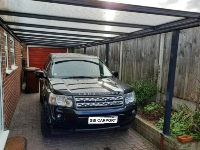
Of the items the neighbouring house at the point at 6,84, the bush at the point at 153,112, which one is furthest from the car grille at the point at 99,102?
the neighbouring house at the point at 6,84

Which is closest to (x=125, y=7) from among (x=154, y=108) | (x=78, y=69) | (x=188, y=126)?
(x=78, y=69)

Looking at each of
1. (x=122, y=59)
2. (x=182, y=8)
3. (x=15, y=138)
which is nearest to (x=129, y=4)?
(x=182, y=8)

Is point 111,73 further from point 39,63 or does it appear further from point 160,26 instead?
point 39,63

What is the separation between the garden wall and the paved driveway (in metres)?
1.64

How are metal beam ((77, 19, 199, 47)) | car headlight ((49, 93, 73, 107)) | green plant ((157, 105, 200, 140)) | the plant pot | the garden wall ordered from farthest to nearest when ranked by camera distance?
1. the garden wall
2. green plant ((157, 105, 200, 140))
3. car headlight ((49, 93, 73, 107))
4. the plant pot
5. metal beam ((77, 19, 199, 47))

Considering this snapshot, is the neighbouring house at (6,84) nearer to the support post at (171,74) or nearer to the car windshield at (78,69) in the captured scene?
the car windshield at (78,69)

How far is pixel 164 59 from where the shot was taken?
4574mm

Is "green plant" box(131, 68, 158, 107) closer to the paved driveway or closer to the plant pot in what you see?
the paved driveway

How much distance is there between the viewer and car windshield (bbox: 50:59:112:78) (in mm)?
3993

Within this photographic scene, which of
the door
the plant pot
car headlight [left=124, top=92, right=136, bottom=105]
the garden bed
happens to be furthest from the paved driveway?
the door

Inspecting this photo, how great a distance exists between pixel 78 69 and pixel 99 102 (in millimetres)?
1422

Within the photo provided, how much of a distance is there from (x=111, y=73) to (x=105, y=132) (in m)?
1.53

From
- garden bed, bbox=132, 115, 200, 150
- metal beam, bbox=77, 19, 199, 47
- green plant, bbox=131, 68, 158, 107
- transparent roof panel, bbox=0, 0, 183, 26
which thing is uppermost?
transparent roof panel, bbox=0, 0, 183, 26

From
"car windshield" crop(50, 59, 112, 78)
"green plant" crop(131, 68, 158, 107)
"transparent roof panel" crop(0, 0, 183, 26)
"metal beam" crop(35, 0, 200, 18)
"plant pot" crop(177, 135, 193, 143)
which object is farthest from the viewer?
"green plant" crop(131, 68, 158, 107)
